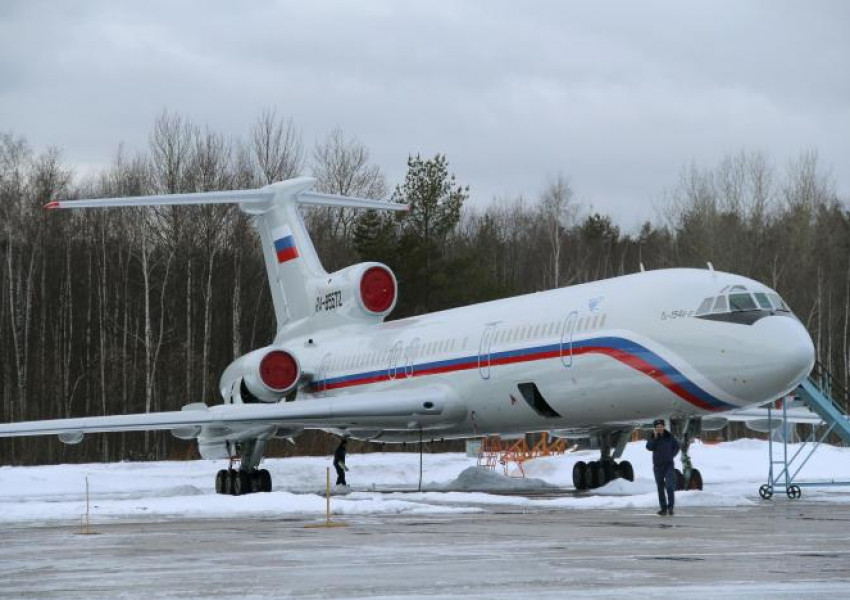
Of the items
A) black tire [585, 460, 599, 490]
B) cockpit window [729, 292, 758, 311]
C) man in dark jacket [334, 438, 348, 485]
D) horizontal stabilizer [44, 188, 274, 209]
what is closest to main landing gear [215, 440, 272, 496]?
man in dark jacket [334, 438, 348, 485]

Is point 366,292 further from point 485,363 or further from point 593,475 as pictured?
point 593,475

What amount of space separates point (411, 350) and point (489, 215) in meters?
57.6

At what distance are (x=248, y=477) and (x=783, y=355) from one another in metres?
11.2

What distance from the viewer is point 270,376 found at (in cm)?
2672

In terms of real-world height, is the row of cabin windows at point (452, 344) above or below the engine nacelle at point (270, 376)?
above

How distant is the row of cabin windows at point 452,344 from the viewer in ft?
67.8

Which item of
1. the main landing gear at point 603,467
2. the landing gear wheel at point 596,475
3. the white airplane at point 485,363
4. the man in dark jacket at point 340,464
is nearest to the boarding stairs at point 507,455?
the man in dark jacket at point 340,464

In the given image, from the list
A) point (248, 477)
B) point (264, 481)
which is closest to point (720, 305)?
point (264, 481)

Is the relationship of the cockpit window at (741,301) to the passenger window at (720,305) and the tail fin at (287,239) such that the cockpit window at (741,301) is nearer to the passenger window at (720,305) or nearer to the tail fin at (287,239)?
the passenger window at (720,305)

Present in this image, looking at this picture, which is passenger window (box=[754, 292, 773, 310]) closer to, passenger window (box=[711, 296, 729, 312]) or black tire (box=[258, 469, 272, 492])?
passenger window (box=[711, 296, 729, 312])

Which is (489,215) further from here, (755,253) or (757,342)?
(757,342)

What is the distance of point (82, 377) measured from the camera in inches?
2089

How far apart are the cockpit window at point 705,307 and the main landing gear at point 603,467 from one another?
15.0 feet

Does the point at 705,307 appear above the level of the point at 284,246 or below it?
below
